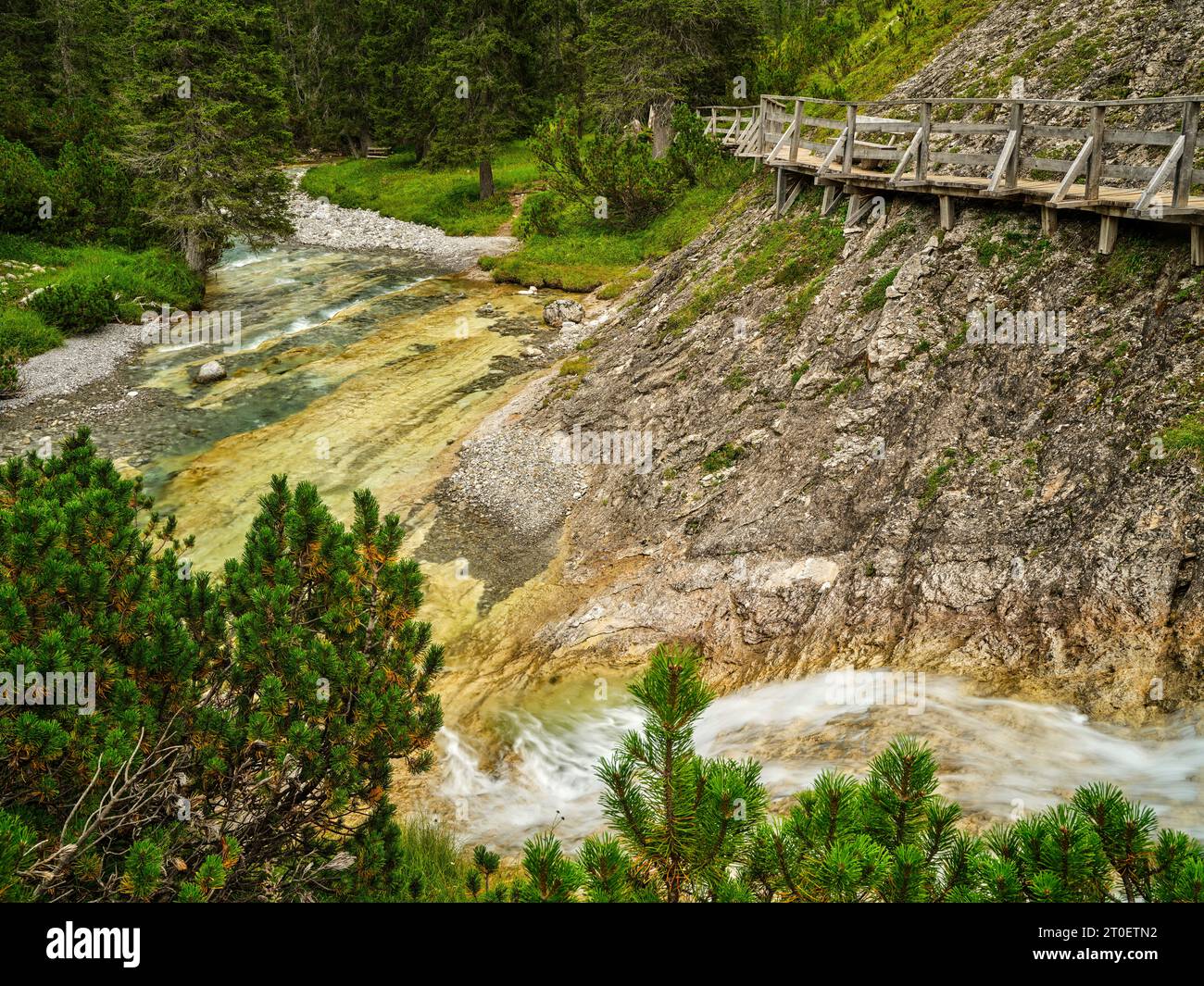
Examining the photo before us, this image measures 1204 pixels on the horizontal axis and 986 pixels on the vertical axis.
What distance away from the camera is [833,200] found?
22328 millimetres

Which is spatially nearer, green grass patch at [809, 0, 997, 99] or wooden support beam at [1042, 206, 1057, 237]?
wooden support beam at [1042, 206, 1057, 237]

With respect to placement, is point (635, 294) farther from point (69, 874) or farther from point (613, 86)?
point (69, 874)

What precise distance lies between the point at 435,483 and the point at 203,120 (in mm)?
25057

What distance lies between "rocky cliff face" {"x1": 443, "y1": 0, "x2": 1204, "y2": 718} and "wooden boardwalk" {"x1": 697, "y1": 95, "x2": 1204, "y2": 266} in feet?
2.19

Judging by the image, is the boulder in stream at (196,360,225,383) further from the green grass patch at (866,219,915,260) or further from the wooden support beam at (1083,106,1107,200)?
the wooden support beam at (1083,106,1107,200)

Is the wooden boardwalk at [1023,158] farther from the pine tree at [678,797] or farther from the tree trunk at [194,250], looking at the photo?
the tree trunk at [194,250]

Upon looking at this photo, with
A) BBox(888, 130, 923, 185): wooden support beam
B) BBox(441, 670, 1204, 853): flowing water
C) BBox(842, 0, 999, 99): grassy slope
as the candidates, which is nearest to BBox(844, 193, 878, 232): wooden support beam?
BBox(888, 130, 923, 185): wooden support beam

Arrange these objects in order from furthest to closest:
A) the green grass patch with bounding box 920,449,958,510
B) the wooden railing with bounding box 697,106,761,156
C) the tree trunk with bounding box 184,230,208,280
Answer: the tree trunk with bounding box 184,230,208,280 < the wooden railing with bounding box 697,106,761,156 < the green grass patch with bounding box 920,449,958,510

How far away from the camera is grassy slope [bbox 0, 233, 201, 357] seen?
3206 centimetres

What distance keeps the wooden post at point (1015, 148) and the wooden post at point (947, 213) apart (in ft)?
5.24

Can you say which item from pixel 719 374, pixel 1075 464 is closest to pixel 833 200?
pixel 719 374

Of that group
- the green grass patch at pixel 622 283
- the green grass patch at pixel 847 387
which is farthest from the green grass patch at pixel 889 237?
the green grass patch at pixel 622 283
